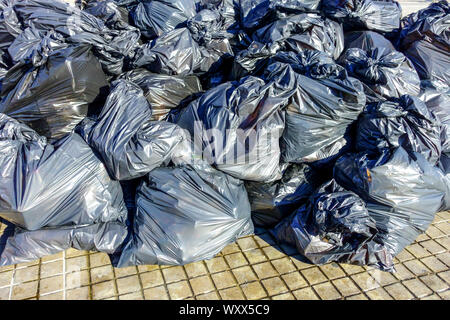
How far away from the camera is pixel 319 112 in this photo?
2.67 meters

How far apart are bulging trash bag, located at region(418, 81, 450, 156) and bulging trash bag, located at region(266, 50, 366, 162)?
2.81 ft

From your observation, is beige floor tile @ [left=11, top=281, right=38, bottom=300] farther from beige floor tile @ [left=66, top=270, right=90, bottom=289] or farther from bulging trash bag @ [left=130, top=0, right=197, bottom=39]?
bulging trash bag @ [left=130, top=0, right=197, bottom=39]

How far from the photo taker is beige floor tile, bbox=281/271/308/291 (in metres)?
2.29

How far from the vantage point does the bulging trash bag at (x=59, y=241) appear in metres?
2.39

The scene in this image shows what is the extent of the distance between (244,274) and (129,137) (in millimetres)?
1159

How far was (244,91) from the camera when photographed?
2.64 metres

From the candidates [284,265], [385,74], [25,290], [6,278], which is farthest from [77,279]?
[385,74]

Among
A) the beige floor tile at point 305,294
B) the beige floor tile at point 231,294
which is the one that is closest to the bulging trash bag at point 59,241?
the beige floor tile at point 231,294

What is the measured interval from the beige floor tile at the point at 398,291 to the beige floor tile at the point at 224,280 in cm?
95

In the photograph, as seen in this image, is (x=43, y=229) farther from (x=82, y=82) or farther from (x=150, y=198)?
(x=82, y=82)

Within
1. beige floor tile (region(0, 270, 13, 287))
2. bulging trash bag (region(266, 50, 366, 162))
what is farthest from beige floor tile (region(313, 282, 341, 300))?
beige floor tile (region(0, 270, 13, 287))

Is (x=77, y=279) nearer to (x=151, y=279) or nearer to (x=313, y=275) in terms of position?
(x=151, y=279)

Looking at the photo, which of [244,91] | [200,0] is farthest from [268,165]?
[200,0]

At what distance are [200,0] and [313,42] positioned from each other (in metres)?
1.45
